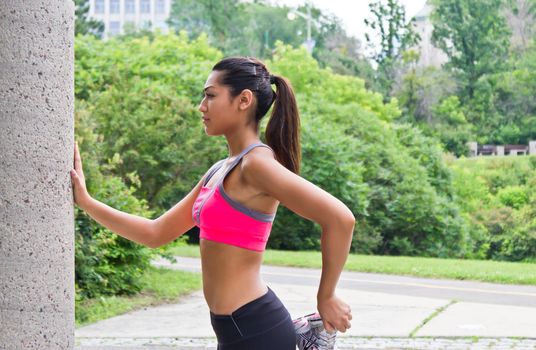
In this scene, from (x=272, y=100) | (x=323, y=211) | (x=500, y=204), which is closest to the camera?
(x=323, y=211)

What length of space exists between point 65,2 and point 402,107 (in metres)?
56.1

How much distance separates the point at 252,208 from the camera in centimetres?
302

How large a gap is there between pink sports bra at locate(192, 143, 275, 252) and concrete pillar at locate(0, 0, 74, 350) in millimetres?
462

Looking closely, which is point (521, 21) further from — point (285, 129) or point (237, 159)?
point (237, 159)

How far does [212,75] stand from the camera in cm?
317

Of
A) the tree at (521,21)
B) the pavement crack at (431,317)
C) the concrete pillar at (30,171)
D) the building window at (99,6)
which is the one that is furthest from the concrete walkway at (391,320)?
the building window at (99,6)

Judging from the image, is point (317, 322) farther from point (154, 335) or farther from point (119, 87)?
point (119, 87)

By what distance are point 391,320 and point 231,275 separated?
668 centimetres

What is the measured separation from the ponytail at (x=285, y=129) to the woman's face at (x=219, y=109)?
0.13 m

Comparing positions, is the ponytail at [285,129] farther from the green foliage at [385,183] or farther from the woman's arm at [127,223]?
the green foliage at [385,183]

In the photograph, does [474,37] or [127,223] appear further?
[474,37]

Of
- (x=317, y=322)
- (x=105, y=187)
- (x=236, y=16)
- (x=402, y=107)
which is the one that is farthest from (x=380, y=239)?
(x=236, y=16)

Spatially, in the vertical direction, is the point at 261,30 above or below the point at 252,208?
below

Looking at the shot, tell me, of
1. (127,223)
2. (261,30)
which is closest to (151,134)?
(127,223)
